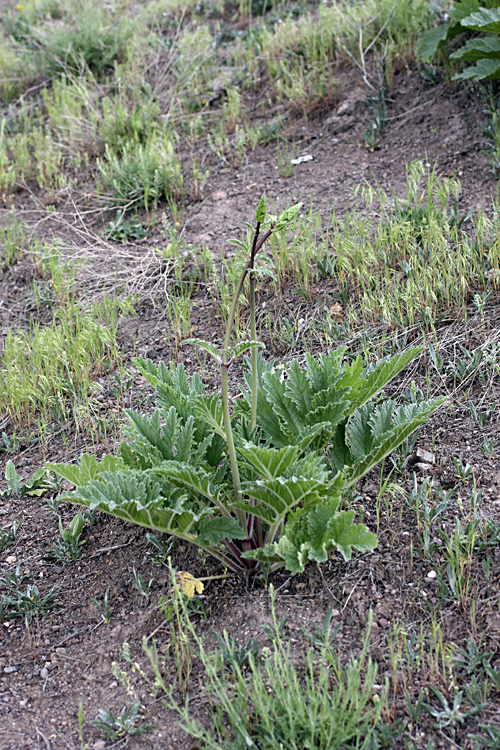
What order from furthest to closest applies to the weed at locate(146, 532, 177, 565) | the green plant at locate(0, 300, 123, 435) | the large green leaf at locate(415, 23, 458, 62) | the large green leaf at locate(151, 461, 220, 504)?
the large green leaf at locate(415, 23, 458, 62), the green plant at locate(0, 300, 123, 435), the weed at locate(146, 532, 177, 565), the large green leaf at locate(151, 461, 220, 504)

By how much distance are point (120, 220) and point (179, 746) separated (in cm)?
375

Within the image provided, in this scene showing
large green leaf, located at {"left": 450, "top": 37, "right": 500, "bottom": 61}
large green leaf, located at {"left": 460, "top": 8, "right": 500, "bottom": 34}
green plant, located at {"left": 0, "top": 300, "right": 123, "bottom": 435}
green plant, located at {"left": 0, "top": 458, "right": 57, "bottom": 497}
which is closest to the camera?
green plant, located at {"left": 0, "top": 458, "right": 57, "bottom": 497}

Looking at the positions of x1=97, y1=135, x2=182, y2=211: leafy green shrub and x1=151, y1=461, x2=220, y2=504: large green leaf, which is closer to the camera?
x1=151, y1=461, x2=220, y2=504: large green leaf

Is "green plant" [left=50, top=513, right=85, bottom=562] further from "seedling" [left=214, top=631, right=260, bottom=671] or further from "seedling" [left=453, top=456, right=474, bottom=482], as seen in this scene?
"seedling" [left=453, top=456, right=474, bottom=482]

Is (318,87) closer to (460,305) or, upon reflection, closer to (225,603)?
(460,305)

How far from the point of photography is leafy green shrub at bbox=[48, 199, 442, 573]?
7.26ft

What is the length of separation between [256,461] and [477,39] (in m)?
3.52

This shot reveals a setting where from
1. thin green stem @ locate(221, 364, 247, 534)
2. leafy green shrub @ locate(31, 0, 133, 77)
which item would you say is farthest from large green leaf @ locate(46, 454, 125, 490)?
leafy green shrub @ locate(31, 0, 133, 77)

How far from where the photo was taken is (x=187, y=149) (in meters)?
5.61

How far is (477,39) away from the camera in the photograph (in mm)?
4371

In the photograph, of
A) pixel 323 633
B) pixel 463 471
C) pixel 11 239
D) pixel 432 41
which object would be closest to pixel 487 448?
pixel 463 471

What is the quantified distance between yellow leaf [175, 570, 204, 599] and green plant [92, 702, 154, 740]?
1.30 ft

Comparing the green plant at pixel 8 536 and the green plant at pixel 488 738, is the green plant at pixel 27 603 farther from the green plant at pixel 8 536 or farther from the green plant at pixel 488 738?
the green plant at pixel 488 738

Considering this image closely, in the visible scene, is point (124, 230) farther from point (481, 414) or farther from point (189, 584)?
point (189, 584)
